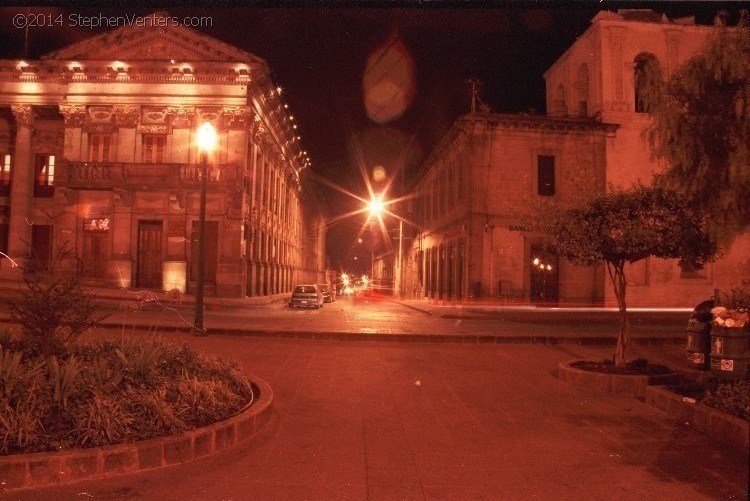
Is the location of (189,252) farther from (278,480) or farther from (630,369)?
(278,480)

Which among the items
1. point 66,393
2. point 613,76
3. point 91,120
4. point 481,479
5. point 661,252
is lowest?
point 481,479

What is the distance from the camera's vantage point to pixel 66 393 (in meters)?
5.92

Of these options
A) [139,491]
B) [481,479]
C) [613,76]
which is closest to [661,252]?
[481,479]

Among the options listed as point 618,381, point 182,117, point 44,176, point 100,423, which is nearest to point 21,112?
point 44,176

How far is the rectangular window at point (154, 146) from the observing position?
33.9m

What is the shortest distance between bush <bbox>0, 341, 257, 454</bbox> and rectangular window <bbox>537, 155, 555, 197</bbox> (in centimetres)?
2893

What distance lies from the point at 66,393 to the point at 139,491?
144 cm

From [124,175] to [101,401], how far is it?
29.5 m

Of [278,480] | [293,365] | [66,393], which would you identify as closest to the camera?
[278,480]

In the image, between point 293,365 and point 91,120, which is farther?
point 91,120

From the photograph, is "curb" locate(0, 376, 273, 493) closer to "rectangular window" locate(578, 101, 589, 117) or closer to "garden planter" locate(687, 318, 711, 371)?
"garden planter" locate(687, 318, 711, 371)

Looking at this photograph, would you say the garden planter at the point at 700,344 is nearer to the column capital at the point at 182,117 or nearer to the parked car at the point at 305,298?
the parked car at the point at 305,298

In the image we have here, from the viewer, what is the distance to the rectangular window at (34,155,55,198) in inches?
1409

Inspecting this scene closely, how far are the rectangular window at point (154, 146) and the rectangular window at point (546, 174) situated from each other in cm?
2062
